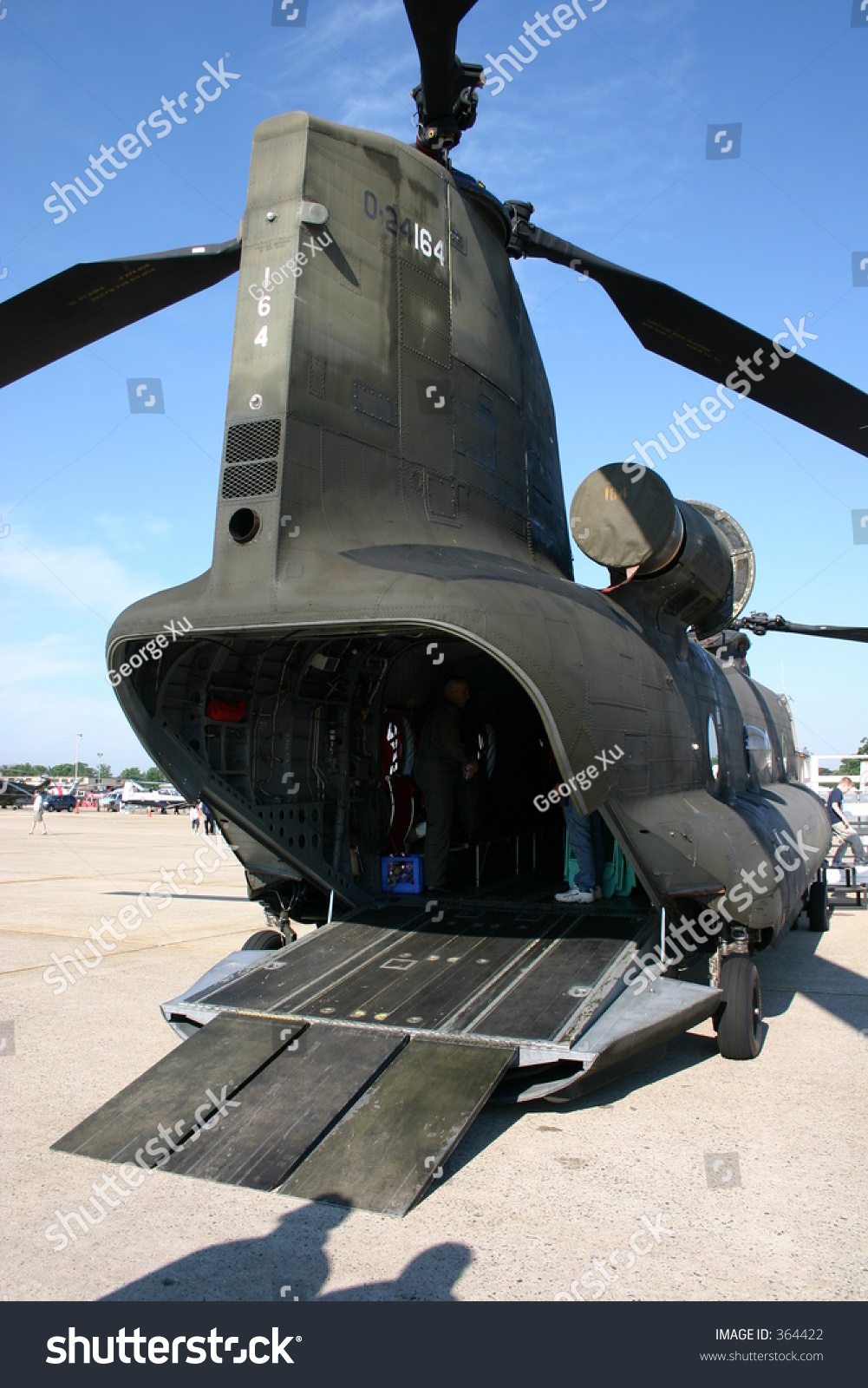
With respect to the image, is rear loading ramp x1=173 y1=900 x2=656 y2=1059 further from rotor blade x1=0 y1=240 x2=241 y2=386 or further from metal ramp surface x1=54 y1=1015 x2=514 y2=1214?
rotor blade x1=0 y1=240 x2=241 y2=386

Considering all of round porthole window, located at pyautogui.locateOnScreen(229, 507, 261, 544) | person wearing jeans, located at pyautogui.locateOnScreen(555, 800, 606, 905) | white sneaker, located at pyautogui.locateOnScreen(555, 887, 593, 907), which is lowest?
white sneaker, located at pyautogui.locateOnScreen(555, 887, 593, 907)

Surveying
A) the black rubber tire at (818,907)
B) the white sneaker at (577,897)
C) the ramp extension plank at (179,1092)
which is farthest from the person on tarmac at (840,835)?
the ramp extension plank at (179,1092)

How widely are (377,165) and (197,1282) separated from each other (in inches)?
228

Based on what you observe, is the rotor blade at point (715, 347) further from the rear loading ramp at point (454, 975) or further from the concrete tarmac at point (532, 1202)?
the concrete tarmac at point (532, 1202)

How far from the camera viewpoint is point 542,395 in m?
7.50

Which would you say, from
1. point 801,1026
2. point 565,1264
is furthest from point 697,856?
point 565,1264

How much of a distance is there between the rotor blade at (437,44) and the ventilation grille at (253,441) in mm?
2145

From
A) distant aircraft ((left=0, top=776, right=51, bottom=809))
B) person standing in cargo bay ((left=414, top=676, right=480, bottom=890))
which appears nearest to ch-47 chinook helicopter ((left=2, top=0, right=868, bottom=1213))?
person standing in cargo bay ((left=414, top=676, right=480, bottom=890))

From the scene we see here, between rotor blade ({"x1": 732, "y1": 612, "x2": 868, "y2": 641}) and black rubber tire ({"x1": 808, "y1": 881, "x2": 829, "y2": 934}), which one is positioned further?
rotor blade ({"x1": 732, "y1": 612, "x2": 868, "y2": 641})

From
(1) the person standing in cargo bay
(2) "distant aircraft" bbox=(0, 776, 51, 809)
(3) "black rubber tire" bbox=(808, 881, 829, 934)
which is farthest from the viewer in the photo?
(2) "distant aircraft" bbox=(0, 776, 51, 809)

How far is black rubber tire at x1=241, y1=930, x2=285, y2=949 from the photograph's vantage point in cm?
659

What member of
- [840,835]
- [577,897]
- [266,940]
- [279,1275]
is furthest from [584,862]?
[840,835]

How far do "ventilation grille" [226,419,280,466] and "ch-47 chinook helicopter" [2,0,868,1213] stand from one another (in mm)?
22

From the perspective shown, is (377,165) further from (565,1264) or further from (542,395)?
(565,1264)
